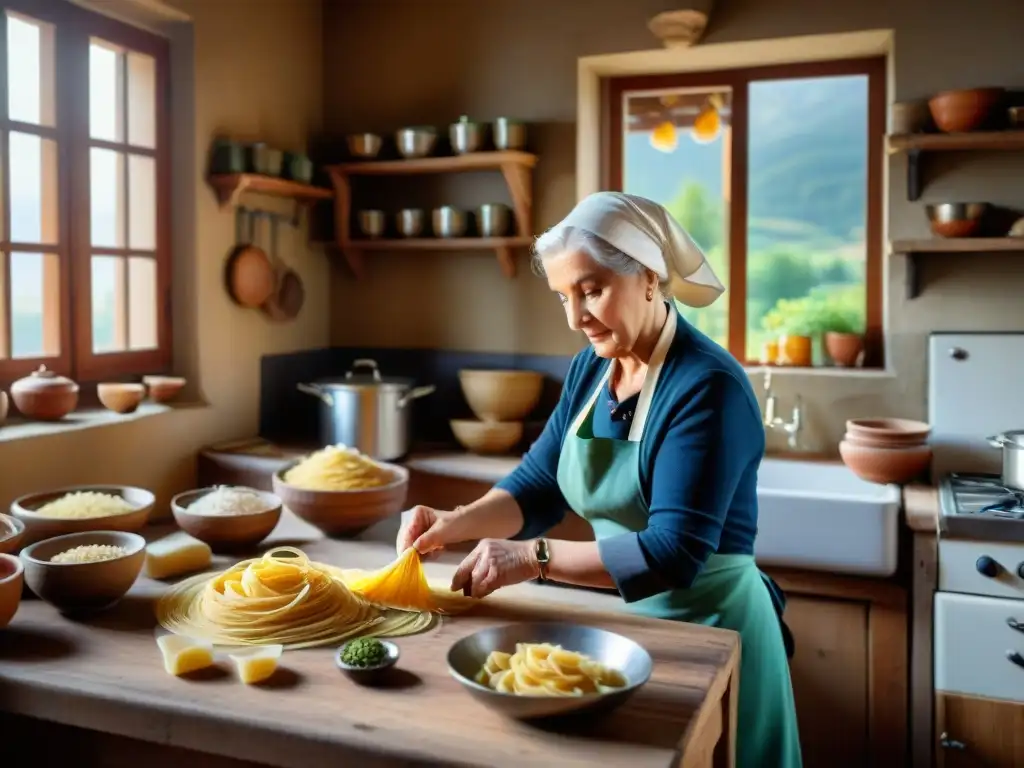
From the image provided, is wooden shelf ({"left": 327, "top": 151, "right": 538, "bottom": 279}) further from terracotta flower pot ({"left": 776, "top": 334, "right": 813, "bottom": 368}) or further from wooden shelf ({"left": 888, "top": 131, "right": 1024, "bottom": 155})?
wooden shelf ({"left": 888, "top": 131, "right": 1024, "bottom": 155})

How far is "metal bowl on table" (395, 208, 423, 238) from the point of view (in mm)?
3838

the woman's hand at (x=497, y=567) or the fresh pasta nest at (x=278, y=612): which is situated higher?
the woman's hand at (x=497, y=567)

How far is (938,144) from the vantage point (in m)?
3.09

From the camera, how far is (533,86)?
3.81 metres

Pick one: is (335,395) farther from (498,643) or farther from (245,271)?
(498,643)

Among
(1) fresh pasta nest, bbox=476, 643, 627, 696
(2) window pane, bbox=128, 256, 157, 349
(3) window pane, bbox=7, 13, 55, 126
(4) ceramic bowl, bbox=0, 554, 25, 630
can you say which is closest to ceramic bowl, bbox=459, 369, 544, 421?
(2) window pane, bbox=128, 256, 157, 349

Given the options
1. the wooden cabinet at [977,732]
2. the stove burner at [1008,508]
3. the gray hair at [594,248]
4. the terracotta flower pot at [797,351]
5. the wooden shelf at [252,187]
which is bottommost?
the wooden cabinet at [977,732]

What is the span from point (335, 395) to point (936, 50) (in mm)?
2401

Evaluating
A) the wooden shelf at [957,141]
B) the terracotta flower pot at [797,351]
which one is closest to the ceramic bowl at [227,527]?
the terracotta flower pot at [797,351]

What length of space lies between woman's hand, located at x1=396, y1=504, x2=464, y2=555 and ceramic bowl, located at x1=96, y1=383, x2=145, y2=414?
150 centimetres

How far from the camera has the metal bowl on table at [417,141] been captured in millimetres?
3760

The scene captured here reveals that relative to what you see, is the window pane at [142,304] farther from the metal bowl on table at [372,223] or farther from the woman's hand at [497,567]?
the woman's hand at [497,567]

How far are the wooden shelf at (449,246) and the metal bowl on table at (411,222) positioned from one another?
0.03 metres

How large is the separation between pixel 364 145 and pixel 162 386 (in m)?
1.25
